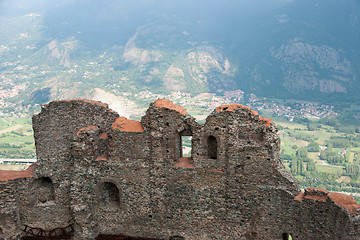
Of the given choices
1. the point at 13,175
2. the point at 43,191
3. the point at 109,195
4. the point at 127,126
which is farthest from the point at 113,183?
the point at 13,175

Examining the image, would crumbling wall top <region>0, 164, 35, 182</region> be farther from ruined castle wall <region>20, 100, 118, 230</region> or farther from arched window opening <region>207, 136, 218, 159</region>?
arched window opening <region>207, 136, 218, 159</region>

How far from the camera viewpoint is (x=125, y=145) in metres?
20.0

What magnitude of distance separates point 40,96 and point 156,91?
50090 mm

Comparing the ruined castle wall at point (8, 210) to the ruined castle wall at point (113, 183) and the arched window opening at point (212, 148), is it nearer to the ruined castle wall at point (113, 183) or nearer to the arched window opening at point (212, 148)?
the ruined castle wall at point (113, 183)

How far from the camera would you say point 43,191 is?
22.7m

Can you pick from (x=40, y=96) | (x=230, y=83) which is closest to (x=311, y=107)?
(x=230, y=83)

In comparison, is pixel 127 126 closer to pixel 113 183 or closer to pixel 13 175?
pixel 113 183

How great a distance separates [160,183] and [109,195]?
14.0 ft

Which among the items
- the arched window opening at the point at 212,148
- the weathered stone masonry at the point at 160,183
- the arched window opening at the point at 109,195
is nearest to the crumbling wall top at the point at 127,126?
the weathered stone masonry at the point at 160,183

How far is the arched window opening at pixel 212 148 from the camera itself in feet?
64.3

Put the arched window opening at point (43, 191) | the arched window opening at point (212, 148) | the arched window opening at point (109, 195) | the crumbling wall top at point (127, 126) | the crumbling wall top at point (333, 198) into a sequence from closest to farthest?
the crumbling wall top at point (333, 198)
the arched window opening at point (212, 148)
the crumbling wall top at point (127, 126)
the arched window opening at point (109, 195)
the arched window opening at point (43, 191)

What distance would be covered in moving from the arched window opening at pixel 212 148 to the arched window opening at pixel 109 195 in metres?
7.12

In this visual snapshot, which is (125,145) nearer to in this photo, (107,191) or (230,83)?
(107,191)

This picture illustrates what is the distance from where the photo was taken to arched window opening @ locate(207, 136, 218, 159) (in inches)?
772
